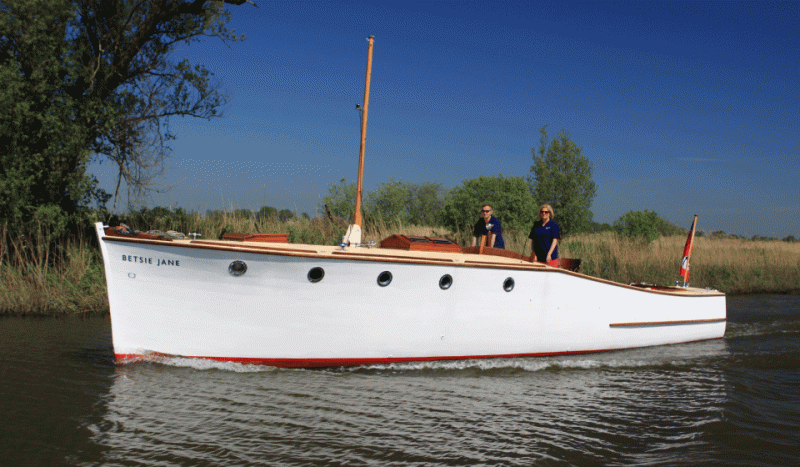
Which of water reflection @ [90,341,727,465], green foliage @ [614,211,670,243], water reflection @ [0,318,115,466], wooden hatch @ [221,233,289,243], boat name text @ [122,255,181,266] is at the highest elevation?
green foliage @ [614,211,670,243]

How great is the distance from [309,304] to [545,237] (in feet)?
14.7

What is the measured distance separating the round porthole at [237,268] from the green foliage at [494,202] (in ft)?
83.8

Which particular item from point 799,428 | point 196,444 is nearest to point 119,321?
point 196,444

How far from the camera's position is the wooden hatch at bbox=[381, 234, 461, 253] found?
780 cm

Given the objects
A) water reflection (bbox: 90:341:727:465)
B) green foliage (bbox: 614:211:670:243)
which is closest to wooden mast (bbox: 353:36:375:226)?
water reflection (bbox: 90:341:727:465)

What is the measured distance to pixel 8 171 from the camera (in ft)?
34.4

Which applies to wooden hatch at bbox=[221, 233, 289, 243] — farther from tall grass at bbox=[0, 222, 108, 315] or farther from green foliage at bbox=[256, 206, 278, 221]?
green foliage at bbox=[256, 206, 278, 221]

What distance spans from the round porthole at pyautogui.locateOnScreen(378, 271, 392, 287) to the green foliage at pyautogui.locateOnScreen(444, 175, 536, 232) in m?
24.7

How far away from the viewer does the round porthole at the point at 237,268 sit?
248 inches

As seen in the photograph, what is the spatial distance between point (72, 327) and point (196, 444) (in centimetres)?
646

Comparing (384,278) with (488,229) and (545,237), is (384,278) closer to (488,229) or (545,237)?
(488,229)

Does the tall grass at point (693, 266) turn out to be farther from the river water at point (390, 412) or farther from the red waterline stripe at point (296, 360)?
the red waterline stripe at point (296, 360)

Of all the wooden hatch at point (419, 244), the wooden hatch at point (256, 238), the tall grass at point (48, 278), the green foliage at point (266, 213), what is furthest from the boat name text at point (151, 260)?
the green foliage at point (266, 213)

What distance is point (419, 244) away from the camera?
7.80 metres
